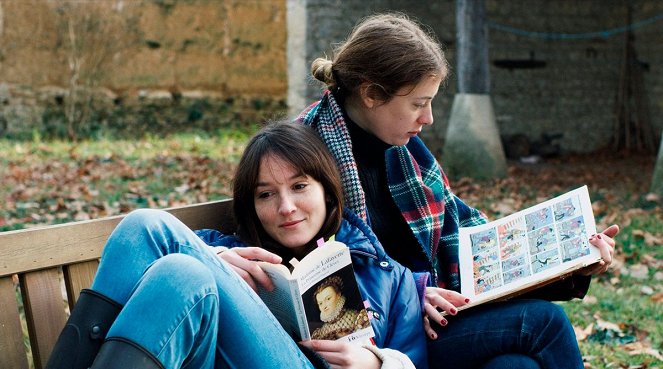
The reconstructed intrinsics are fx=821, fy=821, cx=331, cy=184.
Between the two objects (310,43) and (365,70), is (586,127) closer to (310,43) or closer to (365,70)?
(310,43)

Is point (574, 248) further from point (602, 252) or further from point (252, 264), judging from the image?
point (252, 264)

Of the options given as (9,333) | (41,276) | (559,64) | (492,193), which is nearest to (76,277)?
(41,276)

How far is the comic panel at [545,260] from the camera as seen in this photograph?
238 cm

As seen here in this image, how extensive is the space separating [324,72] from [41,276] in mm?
1160

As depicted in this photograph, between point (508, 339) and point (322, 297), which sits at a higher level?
point (322, 297)

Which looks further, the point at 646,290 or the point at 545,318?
the point at 646,290

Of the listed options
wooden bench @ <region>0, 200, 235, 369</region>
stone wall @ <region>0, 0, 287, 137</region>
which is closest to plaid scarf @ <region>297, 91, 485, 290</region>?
wooden bench @ <region>0, 200, 235, 369</region>

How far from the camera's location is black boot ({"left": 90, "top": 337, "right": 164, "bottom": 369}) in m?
1.81

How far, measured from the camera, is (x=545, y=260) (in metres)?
2.40

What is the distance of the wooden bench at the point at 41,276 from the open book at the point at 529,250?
3.61 ft

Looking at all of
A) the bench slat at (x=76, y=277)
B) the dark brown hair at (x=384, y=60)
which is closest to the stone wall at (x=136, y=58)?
the dark brown hair at (x=384, y=60)

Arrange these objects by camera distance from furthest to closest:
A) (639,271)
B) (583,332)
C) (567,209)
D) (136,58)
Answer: (136,58) < (639,271) < (583,332) < (567,209)

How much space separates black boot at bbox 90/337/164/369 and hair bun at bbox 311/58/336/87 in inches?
50.8

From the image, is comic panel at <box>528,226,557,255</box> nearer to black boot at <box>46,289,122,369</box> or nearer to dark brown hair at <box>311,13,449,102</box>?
dark brown hair at <box>311,13,449,102</box>
